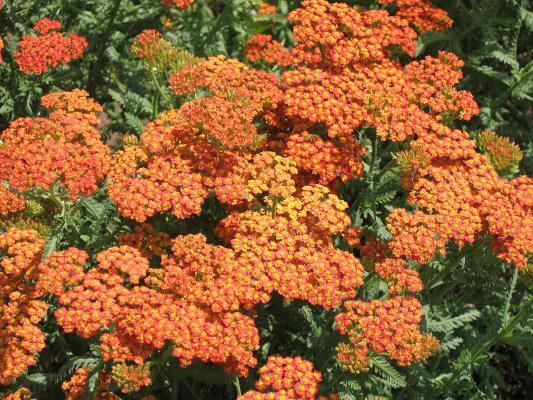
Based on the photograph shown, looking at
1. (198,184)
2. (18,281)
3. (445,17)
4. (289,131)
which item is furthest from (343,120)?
(18,281)

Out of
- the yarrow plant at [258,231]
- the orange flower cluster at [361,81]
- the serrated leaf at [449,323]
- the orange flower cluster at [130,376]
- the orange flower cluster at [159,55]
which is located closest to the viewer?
the orange flower cluster at [130,376]

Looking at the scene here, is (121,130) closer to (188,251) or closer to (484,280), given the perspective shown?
(188,251)

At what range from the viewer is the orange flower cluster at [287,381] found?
5.50 metres

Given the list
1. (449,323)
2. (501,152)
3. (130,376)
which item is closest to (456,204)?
(501,152)

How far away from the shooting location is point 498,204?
262 inches

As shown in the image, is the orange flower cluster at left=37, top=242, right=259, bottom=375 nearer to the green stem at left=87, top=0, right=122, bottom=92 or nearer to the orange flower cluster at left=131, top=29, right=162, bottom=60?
the orange flower cluster at left=131, top=29, right=162, bottom=60

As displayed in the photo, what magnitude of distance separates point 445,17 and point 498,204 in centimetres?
276

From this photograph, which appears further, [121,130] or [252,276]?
[121,130]

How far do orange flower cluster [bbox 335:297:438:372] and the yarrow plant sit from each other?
16 millimetres

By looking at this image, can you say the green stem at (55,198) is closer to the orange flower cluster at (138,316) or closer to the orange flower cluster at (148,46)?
the orange flower cluster at (138,316)

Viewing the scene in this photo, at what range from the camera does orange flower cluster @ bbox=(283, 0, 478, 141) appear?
22.4ft

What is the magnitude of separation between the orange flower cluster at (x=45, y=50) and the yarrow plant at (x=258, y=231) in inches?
0.8

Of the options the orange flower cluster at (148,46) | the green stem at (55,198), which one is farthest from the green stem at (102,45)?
the green stem at (55,198)

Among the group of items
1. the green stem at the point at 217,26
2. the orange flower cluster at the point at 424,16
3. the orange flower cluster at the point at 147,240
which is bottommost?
the orange flower cluster at the point at 147,240
